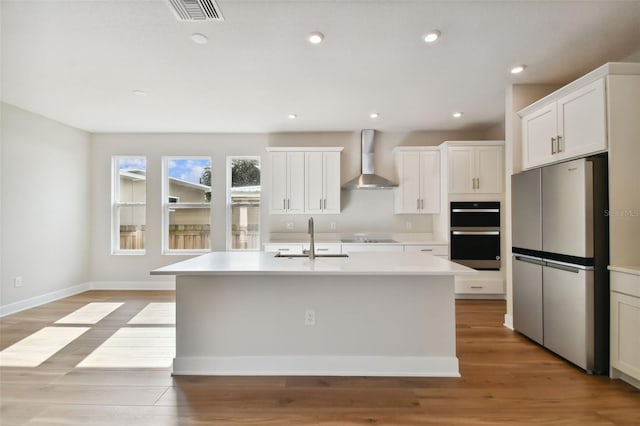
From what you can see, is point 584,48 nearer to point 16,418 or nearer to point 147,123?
point 16,418

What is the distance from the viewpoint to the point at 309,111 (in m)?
4.13

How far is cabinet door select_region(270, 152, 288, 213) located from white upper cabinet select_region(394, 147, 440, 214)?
1.79 m

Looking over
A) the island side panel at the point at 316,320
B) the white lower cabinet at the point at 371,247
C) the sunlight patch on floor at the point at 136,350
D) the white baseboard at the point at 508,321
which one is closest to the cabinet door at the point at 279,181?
the white lower cabinet at the point at 371,247

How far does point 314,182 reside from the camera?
16.1 feet

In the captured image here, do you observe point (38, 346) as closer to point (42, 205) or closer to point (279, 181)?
point (42, 205)

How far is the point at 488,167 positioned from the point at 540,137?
4.95ft

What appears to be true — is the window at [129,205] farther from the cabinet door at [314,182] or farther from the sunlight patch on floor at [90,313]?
the cabinet door at [314,182]

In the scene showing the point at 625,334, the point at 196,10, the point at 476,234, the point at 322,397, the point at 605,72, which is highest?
the point at 196,10

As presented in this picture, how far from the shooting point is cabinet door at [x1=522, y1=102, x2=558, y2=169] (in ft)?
9.35

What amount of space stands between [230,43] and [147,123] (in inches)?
113

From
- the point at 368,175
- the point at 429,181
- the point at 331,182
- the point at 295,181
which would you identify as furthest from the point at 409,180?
the point at 295,181

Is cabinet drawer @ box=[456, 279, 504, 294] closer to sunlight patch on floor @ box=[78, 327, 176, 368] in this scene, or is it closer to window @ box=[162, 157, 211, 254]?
sunlight patch on floor @ box=[78, 327, 176, 368]

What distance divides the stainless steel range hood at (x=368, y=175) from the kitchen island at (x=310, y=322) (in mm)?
2435

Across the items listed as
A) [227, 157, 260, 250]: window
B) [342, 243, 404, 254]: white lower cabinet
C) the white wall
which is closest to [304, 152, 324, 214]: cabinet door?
[342, 243, 404, 254]: white lower cabinet
